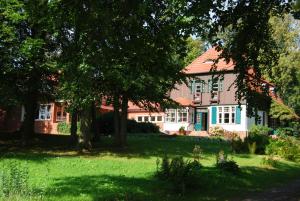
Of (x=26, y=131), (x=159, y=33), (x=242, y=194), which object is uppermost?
(x=159, y=33)

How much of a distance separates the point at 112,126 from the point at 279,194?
30.3m

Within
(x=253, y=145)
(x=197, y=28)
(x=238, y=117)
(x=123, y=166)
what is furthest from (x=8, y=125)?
(x=197, y=28)

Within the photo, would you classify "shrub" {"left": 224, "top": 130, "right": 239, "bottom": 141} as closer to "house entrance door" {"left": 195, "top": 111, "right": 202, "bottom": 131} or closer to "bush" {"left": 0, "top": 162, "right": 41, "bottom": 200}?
"house entrance door" {"left": 195, "top": 111, "right": 202, "bottom": 131}

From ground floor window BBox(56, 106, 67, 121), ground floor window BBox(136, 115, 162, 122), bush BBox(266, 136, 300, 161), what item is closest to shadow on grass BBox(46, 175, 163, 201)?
bush BBox(266, 136, 300, 161)

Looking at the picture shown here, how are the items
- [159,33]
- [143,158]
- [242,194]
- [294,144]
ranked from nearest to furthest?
[159,33] → [242,194] → [143,158] → [294,144]

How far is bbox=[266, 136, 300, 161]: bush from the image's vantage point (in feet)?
77.7

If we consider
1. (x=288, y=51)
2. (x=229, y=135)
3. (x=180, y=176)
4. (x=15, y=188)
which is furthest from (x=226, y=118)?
(x=15, y=188)

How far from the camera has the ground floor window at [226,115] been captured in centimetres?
4916

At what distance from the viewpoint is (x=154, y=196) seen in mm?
11734

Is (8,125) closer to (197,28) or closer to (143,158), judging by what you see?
(143,158)

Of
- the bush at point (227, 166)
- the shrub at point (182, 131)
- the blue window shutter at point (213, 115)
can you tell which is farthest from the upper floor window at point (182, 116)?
the bush at point (227, 166)

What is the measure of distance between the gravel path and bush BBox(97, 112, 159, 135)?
1070 inches

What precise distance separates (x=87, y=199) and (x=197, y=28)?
463cm

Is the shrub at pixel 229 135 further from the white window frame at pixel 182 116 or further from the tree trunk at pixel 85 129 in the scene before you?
the tree trunk at pixel 85 129
